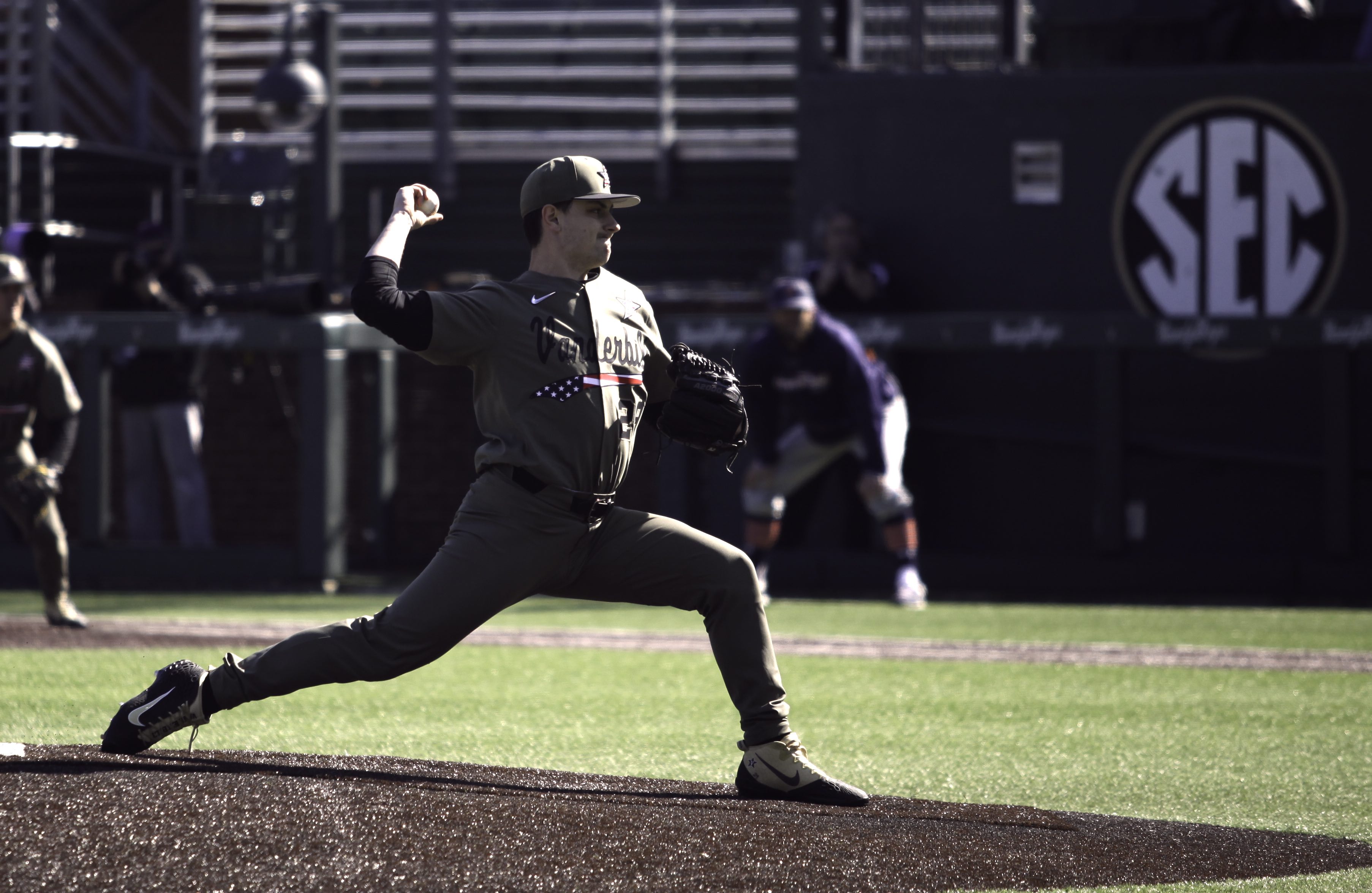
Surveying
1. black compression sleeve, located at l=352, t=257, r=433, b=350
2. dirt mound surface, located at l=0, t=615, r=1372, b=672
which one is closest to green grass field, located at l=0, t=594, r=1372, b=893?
dirt mound surface, located at l=0, t=615, r=1372, b=672

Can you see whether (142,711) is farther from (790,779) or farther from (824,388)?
(824,388)

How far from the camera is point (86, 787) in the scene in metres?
4.46

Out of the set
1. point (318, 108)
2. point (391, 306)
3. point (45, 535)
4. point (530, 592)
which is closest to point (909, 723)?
point (530, 592)

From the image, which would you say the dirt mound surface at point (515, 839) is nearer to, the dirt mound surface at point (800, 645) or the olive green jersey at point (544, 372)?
the olive green jersey at point (544, 372)

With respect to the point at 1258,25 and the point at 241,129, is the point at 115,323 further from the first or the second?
the point at 1258,25

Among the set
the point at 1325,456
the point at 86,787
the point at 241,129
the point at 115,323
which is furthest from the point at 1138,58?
the point at 86,787

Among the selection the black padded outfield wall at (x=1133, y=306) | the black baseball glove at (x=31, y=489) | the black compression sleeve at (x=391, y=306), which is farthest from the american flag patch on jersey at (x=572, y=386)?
the black padded outfield wall at (x=1133, y=306)

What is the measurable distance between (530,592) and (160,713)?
3.46 ft

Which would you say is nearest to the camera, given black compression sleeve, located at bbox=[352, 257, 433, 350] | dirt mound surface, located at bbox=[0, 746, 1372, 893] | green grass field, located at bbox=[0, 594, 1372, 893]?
dirt mound surface, located at bbox=[0, 746, 1372, 893]

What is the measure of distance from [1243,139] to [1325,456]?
7.24 ft

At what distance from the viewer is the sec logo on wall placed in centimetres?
1238

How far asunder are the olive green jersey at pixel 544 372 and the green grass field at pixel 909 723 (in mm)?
1357

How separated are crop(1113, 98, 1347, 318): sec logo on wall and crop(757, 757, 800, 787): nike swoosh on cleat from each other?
26.2 feet

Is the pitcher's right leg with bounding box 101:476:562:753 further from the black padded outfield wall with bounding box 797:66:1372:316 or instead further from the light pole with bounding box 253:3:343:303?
the black padded outfield wall with bounding box 797:66:1372:316
